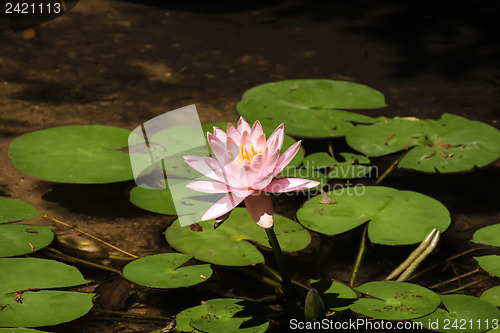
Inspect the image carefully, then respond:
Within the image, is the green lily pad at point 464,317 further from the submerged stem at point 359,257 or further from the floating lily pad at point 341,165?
the floating lily pad at point 341,165

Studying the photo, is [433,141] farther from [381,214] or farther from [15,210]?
[15,210]

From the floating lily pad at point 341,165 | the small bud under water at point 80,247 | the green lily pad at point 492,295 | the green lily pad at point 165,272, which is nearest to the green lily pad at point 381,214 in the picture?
the floating lily pad at point 341,165

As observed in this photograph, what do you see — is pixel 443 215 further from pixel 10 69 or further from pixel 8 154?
pixel 10 69

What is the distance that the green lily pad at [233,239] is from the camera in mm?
1761

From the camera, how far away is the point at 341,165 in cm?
231

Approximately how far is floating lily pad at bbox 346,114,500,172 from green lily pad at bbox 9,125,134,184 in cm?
96

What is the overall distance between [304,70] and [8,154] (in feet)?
5.56

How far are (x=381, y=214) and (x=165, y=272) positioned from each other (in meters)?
0.76

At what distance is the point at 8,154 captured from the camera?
233 centimetres

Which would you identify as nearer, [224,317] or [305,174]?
[224,317]

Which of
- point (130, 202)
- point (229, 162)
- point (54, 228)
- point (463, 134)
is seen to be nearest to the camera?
point (229, 162)

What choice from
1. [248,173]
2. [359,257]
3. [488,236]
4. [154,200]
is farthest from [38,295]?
[488,236]

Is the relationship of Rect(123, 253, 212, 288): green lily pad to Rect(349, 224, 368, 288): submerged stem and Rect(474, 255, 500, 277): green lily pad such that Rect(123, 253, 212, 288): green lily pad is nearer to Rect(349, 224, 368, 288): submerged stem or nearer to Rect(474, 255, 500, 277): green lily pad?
Rect(349, 224, 368, 288): submerged stem

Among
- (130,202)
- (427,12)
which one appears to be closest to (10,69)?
(130,202)
